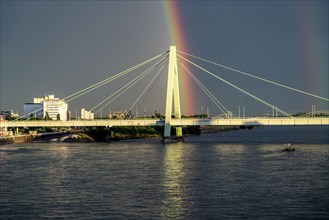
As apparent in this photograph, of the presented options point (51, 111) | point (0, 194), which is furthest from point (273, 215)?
point (51, 111)

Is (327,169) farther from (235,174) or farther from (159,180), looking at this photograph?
(159,180)

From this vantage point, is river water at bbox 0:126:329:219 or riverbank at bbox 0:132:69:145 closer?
river water at bbox 0:126:329:219

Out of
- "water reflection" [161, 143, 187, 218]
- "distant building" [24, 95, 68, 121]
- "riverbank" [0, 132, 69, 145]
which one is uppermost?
"distant building" [24, 95, 68, 121]

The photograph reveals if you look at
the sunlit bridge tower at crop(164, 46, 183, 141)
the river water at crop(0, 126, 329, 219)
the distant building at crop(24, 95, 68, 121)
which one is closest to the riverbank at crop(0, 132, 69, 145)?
the sunlit bridge tower at crop(164, 46, 183, 141)

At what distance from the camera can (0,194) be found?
72.6 ft

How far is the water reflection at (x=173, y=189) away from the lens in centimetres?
1870

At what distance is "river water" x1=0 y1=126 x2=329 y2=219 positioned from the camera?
18562 mm

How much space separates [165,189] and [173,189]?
32cm

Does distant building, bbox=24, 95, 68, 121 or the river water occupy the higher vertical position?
distant building, bbox=24, 95, 68, 121

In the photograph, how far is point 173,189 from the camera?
23312 millimetres

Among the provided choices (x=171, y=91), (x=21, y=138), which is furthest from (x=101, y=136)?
(x=171, y=91)

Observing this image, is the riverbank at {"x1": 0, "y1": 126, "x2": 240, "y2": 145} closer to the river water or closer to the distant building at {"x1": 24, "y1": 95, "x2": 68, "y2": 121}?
the river water

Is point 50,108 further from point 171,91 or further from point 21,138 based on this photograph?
point 171,91

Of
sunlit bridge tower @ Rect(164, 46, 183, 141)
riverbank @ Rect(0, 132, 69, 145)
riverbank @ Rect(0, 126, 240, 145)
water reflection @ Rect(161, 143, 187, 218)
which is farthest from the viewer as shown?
riverbank @ Rect(0, 126, 240, 145)
